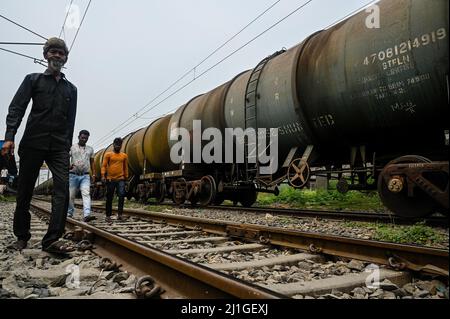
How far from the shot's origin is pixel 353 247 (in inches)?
124

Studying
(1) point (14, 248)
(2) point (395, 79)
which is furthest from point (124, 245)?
(2) point (395, 79)

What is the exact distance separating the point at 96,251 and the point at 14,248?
0.80 meters

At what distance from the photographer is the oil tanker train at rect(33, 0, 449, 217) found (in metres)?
4.27

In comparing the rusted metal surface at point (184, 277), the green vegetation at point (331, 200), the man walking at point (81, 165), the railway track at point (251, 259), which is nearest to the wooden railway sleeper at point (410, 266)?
the railway track at point (251, 259)

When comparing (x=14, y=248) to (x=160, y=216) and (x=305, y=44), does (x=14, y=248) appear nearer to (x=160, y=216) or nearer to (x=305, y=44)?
(x=160, y=216)

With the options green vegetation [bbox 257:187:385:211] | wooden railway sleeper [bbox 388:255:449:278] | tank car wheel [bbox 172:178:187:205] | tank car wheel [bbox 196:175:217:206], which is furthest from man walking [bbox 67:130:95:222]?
green vegetation [bbox 257:187:385:211]

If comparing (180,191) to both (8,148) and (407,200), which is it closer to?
(407,200)

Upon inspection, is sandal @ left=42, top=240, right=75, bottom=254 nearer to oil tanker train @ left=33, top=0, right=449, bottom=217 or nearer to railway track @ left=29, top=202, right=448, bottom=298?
railway track @ left=29, top=202, right=448, bottom=298

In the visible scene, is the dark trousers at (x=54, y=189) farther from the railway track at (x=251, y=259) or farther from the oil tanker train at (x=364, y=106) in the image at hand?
the oil tanker train at (x=364, y=106)

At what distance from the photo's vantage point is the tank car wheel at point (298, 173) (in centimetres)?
617

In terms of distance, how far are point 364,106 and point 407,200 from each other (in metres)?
1.43

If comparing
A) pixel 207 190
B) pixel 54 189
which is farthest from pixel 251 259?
pixel 207 190

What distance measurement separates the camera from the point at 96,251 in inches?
139

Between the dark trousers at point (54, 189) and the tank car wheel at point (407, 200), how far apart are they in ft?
12.3
